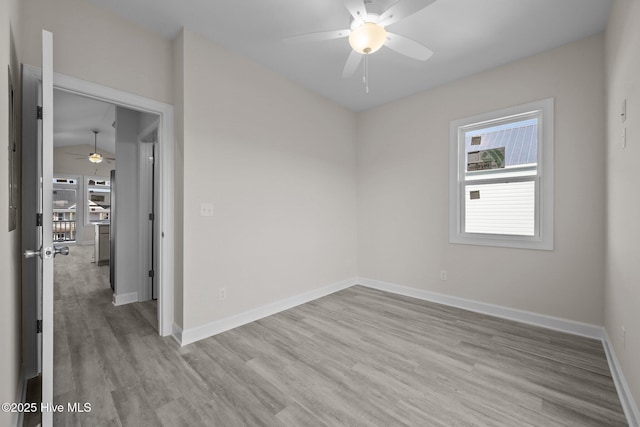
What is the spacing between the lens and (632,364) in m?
1.59

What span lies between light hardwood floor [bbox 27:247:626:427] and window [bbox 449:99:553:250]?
101cm

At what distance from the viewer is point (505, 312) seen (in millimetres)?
3039

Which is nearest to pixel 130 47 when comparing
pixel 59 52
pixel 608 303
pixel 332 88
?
pixel 59 52

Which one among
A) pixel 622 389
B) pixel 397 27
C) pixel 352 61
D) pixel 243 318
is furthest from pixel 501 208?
pixel 243 318

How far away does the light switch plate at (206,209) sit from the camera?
102 inches

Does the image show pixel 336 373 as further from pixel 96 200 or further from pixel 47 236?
pixel 96 200

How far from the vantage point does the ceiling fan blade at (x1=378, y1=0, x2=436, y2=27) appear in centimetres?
161

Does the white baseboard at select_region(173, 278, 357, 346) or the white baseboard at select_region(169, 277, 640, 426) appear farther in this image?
the white baseboard at select_region(173, 278, 357, 346)

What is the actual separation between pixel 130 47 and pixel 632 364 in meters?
4.24

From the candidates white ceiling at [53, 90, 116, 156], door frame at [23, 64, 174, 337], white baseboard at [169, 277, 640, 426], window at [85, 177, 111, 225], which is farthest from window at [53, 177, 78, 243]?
white baseboard at [169, 277, 640, 426]

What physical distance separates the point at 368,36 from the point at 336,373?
2399 mm

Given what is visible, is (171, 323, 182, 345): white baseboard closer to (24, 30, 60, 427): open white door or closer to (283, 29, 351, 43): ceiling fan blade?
(24, 30, 60, 427): open white door

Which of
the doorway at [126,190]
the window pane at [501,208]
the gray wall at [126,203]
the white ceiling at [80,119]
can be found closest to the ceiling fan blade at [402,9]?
the window pane at [501,208]

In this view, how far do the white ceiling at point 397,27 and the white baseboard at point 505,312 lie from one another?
2.72 metres
